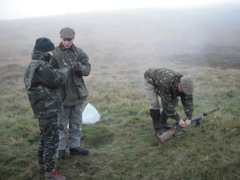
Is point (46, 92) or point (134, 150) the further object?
point (134, 150)

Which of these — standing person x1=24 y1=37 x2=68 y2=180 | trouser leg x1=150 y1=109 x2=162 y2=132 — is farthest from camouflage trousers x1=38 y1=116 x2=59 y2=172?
trouser leg x1=150 y1=109 x2=162 y2=132

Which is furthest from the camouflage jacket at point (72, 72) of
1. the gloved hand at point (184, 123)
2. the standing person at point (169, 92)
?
the gloved hand at point (184, 123)

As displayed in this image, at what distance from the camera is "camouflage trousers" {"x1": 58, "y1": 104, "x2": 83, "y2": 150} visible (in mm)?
4891

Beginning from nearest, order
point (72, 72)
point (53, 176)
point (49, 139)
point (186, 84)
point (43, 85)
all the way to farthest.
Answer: point (43, 85), point (49, 139), point (53, 176), point (186, 84), point (72, 72)

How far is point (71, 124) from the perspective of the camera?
507cm

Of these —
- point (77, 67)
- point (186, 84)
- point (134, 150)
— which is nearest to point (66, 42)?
point (77, 67)

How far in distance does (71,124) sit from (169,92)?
1873 millimetres

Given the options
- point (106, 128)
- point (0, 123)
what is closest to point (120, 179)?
point (106, 128)

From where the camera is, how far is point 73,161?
4.96 meters

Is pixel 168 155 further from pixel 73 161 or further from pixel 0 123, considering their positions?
pixel 0 123

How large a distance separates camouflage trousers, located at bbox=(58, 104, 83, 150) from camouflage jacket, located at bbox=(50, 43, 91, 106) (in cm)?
18

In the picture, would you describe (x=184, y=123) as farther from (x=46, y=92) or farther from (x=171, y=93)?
(x=46, y=92)

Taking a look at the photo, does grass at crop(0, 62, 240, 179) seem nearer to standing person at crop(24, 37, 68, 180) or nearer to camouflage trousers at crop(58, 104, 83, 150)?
camouflage trousers at crop(58, 104, 83, 150)

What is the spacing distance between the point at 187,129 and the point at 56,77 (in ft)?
9.68
